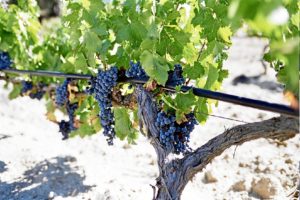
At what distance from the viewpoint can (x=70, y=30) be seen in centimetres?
258

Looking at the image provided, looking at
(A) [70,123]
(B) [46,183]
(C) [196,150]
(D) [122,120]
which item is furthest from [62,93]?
(C) [196,150]

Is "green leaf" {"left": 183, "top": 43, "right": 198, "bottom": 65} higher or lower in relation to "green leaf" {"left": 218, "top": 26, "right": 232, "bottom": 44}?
lower

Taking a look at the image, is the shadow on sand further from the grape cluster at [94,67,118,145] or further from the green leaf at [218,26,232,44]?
the green leaf at [218,26,232,44]

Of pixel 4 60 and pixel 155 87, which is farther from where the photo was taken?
pixel 4 60

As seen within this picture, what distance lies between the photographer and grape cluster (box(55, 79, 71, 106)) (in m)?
3.35

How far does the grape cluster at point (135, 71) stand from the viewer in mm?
2309

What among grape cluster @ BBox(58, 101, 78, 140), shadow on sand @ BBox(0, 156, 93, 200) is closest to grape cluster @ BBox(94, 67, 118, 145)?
shadow on sand @ BBox(0, 156, 93, 200)

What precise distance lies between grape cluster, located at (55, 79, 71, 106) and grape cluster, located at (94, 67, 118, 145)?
733 mm

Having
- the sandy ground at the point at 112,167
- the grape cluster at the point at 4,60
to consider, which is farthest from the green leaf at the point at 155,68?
the grape cluster at the point at 4,60

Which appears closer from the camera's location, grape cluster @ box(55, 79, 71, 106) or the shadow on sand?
the shadow on sand

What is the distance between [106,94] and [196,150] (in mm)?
648

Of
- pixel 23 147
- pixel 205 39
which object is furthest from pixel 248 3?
pixel 23 147

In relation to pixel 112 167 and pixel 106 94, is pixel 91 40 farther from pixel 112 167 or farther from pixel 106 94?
pixel 112 167

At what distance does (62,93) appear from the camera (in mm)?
3391
